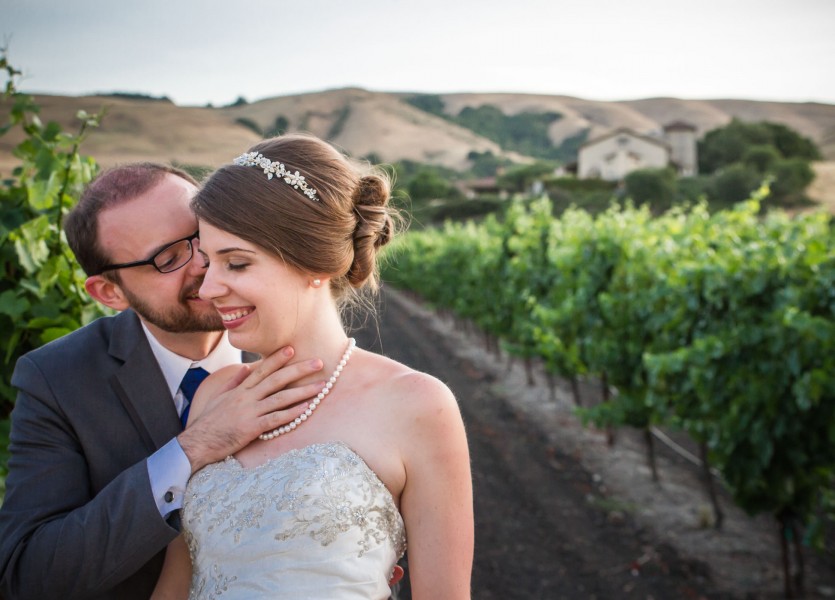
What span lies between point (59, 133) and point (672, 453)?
7.57 meters

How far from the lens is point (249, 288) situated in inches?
67.9

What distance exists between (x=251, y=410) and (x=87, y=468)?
Answer: 0.54 m

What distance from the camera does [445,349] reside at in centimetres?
1658

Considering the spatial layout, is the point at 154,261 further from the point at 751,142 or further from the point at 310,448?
the point at 751,142

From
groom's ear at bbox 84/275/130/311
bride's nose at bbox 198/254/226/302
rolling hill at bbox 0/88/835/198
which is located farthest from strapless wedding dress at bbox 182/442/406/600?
rolling hill at bbox 0/88/835/198

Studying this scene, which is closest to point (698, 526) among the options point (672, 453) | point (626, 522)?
point (626, 522)

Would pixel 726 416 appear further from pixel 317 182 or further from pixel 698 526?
pixel 317 182

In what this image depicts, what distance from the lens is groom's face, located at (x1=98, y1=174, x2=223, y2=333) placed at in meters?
2.08

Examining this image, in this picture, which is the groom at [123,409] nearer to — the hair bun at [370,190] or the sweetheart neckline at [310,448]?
the sweetheart neckline at [310,448]

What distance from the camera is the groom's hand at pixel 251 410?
5.84 feet

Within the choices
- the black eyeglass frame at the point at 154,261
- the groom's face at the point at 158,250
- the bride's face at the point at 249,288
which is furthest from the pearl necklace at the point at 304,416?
the black eyeglass frame at the point at 154,261

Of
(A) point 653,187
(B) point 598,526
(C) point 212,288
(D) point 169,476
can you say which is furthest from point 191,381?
(A) point 653,187

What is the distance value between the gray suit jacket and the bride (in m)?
0.18

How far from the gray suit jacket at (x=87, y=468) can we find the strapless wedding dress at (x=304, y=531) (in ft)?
0.59
